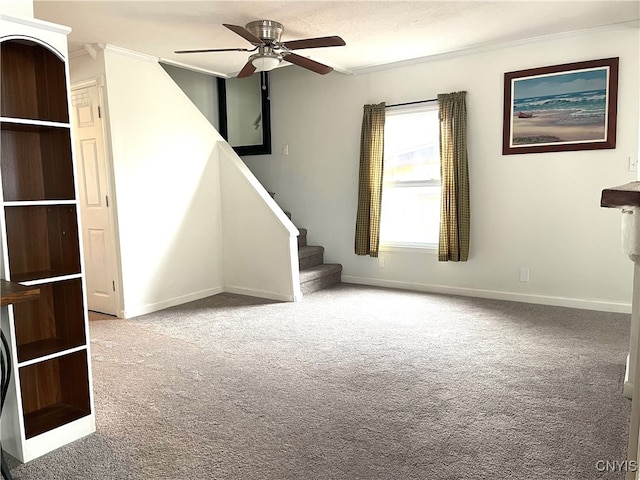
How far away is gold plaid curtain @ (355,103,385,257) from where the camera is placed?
198 inches

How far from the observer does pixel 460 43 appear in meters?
4.29

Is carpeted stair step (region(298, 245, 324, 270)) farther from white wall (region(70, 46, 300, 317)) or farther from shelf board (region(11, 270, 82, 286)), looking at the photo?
shelf board (region(11, 270, 82, 286))

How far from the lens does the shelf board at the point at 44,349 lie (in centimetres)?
207

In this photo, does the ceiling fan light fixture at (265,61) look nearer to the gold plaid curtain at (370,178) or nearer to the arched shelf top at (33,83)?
the gold plaid curtain at (370,178)

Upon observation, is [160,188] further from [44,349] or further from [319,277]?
[44,349]

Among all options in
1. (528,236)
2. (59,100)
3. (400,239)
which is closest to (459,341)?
(528,236)

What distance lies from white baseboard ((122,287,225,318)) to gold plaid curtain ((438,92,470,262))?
2541 mm

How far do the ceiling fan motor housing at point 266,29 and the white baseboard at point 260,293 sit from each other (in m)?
2.37

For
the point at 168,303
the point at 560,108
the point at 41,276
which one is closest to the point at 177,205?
the point at 168,303

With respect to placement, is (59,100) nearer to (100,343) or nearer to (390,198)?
(100,343)

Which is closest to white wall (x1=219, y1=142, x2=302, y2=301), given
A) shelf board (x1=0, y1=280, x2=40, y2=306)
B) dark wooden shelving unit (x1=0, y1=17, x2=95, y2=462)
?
dark wooden shelving unit (x1=0, y1=17, x2=95, y2=462)

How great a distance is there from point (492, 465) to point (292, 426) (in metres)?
0.90

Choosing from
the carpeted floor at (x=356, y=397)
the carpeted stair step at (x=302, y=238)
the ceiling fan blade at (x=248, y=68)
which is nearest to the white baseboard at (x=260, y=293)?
the carpeted floor at (x=356, y=397)

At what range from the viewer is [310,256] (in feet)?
17.7
